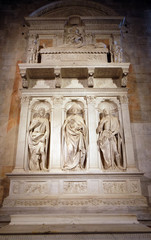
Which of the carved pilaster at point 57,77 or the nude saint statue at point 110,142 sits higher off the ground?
the carved pilaster at point 57,77

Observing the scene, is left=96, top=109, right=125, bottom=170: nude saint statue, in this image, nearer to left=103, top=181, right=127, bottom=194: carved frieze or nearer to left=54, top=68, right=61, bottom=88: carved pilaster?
left=103, top=181, right=127, bottom=194: carved frieze

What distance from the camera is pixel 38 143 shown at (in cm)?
654

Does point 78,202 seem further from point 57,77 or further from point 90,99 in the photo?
point 57,77

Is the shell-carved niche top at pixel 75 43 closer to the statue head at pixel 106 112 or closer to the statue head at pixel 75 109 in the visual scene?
the statue head at pixel 75 109

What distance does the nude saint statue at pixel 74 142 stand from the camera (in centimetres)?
633

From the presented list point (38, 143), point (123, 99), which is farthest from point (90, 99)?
point (38, 143)

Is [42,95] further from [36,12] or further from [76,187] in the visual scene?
[36,12]

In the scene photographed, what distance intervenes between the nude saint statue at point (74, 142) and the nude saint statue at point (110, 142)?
0.51 meters

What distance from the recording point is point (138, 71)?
8.24 m

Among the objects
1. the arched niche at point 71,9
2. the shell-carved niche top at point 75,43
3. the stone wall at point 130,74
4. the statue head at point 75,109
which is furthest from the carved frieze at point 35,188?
the arched niche at point 71,9

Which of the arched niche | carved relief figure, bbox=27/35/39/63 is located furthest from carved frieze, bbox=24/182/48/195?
the arched niche

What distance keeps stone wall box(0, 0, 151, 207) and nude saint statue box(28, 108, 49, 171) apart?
84cm

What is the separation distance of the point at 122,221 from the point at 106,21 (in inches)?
278

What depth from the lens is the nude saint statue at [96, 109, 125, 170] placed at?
20.9 feet
